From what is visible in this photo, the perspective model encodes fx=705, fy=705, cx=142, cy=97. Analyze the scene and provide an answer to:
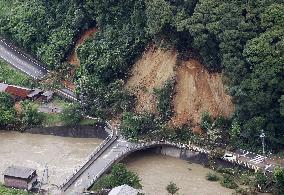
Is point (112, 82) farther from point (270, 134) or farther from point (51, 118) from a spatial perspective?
point (270, 134)

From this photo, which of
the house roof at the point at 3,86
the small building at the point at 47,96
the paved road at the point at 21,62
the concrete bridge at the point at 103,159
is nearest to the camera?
the concrete bridge at the point at 103,159

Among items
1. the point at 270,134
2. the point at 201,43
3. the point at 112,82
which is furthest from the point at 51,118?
the point at 270,134

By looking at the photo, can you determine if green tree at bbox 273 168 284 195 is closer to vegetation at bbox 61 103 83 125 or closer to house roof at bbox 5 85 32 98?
vegetation at bbox 61 103 83 125

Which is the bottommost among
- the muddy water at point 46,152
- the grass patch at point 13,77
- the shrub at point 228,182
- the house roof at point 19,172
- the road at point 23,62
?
the house roof at point 19,172

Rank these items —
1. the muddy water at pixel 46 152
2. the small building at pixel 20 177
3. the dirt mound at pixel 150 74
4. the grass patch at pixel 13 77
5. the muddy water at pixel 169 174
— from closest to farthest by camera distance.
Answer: the small building at pixel 20 177 < the muddy water at pixel 169 174 < the muddy water at pixel 46 152 < the dirt mound at pixel 150 74 < the grass patch at pixel 13 77

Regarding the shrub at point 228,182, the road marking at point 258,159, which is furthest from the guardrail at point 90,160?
the road marking at point 258,159

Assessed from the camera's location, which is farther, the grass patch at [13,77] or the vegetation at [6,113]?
the grass patch at [13,77]

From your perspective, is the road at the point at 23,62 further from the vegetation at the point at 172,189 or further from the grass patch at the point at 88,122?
the vegetation at the point at 172,189
